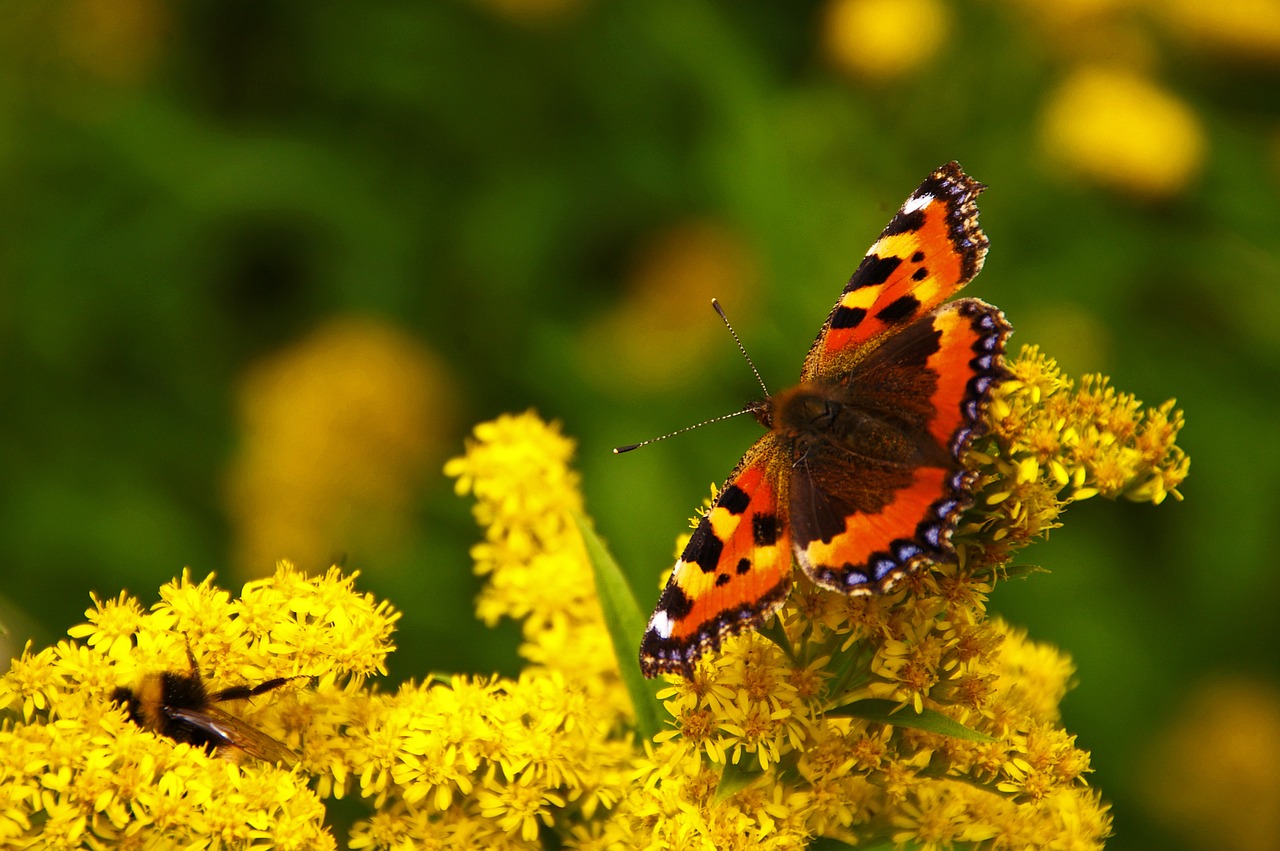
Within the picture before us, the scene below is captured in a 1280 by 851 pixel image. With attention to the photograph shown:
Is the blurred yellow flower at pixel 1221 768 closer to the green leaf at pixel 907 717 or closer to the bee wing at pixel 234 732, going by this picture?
the green leaf at pixel 907 717

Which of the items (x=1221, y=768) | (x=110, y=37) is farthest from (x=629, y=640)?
(x=110, y=37)

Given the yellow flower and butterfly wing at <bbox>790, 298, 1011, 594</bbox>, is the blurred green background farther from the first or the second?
butterfly wing at <bbox>790, 298, 1011, 594</bbox>

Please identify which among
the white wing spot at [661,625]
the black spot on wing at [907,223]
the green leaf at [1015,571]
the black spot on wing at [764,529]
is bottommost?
the green leaf at [1015,571]

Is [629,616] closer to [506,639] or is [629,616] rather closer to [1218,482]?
[506,639]

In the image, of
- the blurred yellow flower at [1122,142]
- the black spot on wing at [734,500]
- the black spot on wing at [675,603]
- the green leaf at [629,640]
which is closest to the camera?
the black spot on wing at [675,603]

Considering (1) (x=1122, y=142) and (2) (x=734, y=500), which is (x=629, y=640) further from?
(1) (x=1122, y=142)

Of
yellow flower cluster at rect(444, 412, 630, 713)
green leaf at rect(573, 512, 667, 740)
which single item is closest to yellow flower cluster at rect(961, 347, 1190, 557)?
green leaf at rect(573, 512, 667, 740)

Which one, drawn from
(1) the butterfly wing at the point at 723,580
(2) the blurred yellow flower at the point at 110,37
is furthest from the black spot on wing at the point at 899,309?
(2) the blurred yellow flower at the point at 110,37
